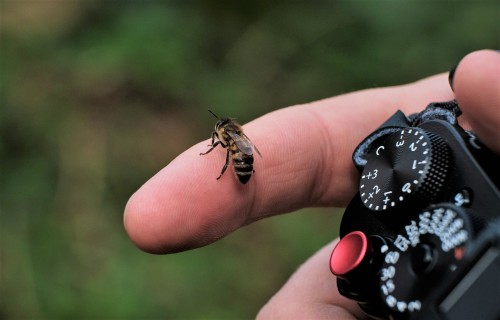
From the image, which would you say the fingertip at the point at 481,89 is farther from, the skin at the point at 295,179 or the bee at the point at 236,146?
the bee at the point at 236,146

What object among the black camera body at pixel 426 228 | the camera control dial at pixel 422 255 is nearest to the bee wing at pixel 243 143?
the black camera body at pixel 426 228

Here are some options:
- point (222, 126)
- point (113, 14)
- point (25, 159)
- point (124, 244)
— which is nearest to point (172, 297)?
point (124, 244)

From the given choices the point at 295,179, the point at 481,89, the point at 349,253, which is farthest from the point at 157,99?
the point at 481,89

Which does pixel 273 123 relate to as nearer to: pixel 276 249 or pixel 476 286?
pixel 476 286

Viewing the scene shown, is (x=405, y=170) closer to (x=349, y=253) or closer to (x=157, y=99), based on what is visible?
(x=349, y=253)

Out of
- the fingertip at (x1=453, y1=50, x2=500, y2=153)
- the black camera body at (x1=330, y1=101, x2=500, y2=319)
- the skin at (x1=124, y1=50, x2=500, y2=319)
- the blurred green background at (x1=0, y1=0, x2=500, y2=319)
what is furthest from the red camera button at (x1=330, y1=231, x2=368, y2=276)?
the blurred green background at (x1=0, y1=0, x2=500, y2=319)
